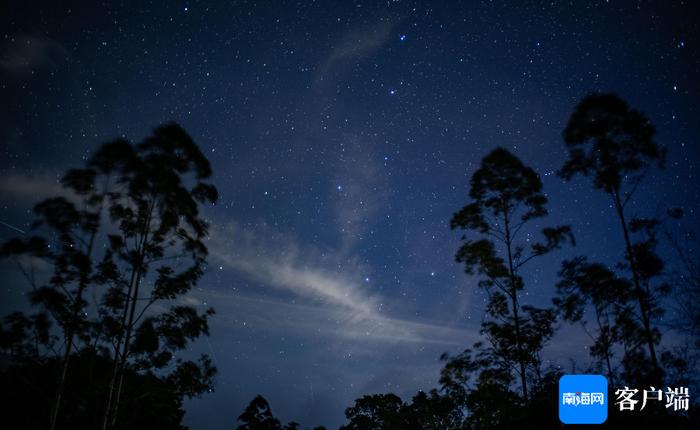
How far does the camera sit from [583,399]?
4914 millimetres

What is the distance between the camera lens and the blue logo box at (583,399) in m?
4.80

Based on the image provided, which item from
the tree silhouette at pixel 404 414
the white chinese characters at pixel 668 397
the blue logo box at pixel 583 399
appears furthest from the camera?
the tree silhouette at pixel 404 414

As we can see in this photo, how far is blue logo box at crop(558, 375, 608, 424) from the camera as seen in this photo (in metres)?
4.80

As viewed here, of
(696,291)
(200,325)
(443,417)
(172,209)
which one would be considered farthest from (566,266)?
(443,417)

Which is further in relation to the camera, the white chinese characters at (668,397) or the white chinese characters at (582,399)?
the white chinese characters at (668,397)

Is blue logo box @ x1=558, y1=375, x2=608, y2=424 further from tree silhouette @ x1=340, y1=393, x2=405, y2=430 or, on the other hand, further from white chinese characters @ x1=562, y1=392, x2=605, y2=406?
tree silhouette @ x1=340, y1=393, x2=405, y2=430

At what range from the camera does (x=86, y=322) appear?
14031 millimetres

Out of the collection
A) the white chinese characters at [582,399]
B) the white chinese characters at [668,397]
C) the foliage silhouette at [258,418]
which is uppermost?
the white chinese characters at [582,399]

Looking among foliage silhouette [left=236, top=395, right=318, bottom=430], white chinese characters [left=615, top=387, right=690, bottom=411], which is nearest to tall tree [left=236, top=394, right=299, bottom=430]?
foliage silhouette [left=236, top=395, right=318, bottom=430]

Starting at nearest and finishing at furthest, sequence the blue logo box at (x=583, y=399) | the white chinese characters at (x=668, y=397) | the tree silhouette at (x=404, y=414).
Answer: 1. the blue logo box at (x=583, y=399)
2. the white chinese characters at (x=668, y=397)
3. the tree silhouette at (x=404, y=414)

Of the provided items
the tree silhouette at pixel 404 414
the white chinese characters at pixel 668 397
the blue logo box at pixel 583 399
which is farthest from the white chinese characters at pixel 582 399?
the tree silhouette at pixel 404 414

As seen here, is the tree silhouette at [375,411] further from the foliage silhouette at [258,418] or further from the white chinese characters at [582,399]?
the white chinese characters at [582,399]

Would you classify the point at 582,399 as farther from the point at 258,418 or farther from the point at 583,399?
the point at 258,418

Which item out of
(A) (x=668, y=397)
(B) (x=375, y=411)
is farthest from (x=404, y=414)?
(A) (x=668, y=397)
